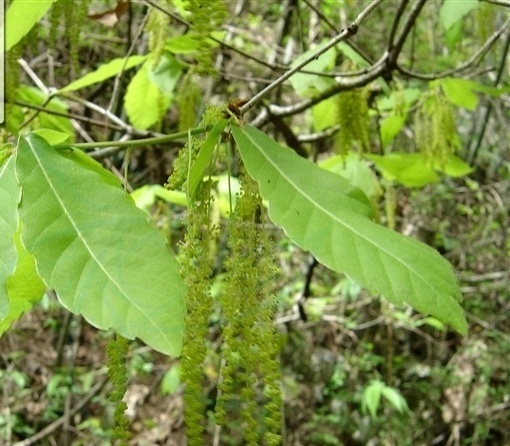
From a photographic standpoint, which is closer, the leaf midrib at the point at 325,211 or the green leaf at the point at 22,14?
the leaf midrib at the point at 325,211

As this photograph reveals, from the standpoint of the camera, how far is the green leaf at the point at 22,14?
1032 mm

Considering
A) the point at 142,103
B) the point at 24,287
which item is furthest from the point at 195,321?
the point at 142,103

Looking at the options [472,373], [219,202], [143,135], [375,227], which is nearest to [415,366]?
[472,373]

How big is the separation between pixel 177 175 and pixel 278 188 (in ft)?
0.45

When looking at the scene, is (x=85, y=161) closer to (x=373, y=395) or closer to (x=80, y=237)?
(x=80, y=237)

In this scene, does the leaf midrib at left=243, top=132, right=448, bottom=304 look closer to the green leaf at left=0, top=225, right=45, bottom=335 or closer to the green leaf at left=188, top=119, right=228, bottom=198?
the green leaf at left=188, top=119, right=228, bottom=198

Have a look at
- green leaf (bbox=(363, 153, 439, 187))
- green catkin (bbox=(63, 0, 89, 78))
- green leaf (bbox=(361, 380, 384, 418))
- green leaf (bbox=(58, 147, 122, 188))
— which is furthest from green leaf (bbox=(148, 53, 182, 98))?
green leaf (bbox=(361, 380, 384, 418))

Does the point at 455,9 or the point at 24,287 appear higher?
the point at 455,9

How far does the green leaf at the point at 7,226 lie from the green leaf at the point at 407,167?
1.46 metres

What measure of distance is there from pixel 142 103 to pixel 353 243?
Answer: 4.90 ft

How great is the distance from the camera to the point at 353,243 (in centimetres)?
72

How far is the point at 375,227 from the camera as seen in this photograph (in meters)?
0.75

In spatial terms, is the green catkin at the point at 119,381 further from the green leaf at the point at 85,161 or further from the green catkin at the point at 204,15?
the green catkin at the point at 204,15

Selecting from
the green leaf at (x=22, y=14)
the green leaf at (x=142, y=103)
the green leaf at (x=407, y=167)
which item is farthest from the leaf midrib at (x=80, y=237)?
the green leaf at (x=407, y=167)
